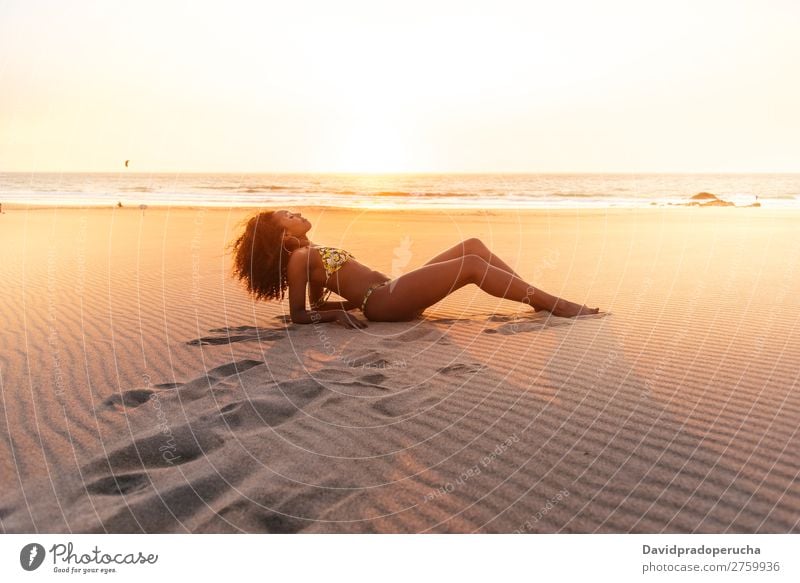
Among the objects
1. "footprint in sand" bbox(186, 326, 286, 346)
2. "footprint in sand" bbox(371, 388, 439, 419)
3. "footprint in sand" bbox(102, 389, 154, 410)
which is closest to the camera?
"footprint in sand" bbox(371, 388, 439, 419)

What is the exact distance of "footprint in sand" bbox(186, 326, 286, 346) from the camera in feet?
18.8

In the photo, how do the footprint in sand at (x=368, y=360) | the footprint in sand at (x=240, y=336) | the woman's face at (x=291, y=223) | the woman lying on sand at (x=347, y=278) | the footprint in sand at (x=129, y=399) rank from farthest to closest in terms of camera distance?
the woman's face at (x=291, y=223) < the woman lying on sand at (x=347, y=278) < the footprint in sand at (x=240, y=336) < the footprint in sand at (x=368, y=360) < the footprint in sand at (x=129, y=399)

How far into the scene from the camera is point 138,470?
3230 millimetres

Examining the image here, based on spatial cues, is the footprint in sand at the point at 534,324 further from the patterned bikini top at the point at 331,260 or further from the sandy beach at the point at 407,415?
the patterned bikini top at the point at 331,260

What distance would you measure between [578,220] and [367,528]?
17.5 metres

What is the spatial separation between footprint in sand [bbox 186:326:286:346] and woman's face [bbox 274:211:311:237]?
911mm

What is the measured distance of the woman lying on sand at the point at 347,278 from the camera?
19.6ft

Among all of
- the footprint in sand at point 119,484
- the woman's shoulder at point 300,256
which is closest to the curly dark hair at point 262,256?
the woman's shoulder at point 300,256

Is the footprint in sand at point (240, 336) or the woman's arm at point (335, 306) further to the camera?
the woman's arm at point (335, 306)

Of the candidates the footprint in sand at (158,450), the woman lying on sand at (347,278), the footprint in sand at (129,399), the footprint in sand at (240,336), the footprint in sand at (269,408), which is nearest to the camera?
the footprint in sand at (158,450)

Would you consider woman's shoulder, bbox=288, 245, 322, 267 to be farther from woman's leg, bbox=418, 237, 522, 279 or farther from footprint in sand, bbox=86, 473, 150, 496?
footprint in sand, bbox=86, 473, 150, 496

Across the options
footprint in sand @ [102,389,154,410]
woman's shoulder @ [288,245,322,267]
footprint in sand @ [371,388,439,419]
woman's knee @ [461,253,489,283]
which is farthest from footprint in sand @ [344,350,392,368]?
footprint in sand @ [102,389,154,410]

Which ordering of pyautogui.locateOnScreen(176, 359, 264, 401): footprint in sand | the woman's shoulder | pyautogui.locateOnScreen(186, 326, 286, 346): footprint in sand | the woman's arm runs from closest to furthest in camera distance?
pyautogui.locateOnScreen(176, 359, 264, 401): footprint in sand, pyautogui.locateOnScreen(186, 326, 286, 346): footprint in sand, the woman's shoulder, the woman's arm
